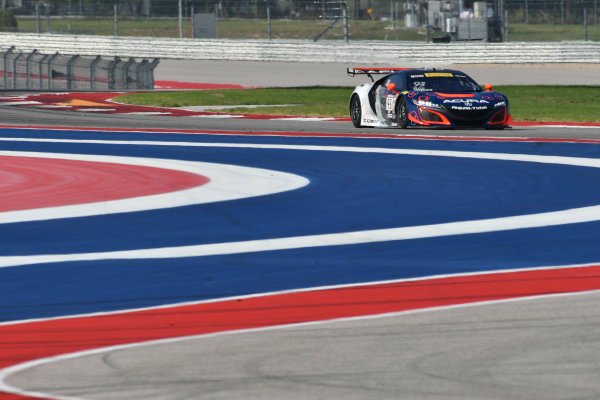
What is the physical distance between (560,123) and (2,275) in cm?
1608

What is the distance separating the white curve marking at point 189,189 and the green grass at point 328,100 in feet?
33.6

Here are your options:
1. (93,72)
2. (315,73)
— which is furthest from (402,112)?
(315,73)

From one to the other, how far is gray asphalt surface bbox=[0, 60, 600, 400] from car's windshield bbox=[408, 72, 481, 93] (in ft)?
45.0

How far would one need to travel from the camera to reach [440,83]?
69.2 ft

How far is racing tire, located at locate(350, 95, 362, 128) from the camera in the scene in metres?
22.5

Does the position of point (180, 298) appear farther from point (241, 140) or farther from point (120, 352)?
point (241, 140)

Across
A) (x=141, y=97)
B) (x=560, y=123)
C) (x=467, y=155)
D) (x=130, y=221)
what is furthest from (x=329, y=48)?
(x=130, y=221)

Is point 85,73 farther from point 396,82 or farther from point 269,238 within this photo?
point 269,238

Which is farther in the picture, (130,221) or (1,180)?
(1,180)

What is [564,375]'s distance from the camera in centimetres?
559

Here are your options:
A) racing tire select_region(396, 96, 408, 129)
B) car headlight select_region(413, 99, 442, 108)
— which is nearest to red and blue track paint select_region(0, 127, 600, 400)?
car headlight select_region(413, 99, 442, 108)

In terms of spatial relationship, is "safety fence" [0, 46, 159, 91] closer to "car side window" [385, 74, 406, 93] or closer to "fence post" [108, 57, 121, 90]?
"fence post" [108, 57, 121, 90]

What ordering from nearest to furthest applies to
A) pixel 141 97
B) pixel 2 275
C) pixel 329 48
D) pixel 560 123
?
pixel 2 275 < pixel 560 123 < pixel 141 97 < pixel 329 48

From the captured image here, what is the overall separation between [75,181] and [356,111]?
30.6ft
